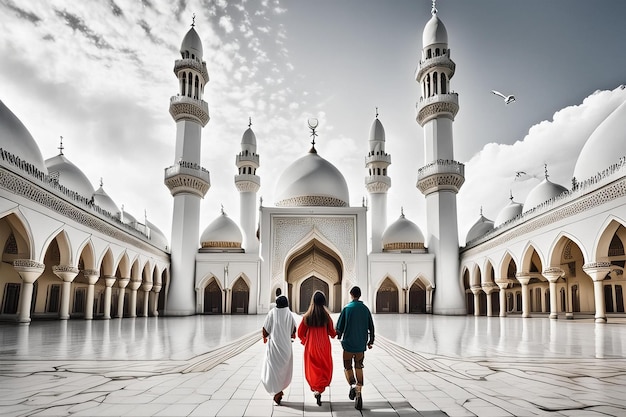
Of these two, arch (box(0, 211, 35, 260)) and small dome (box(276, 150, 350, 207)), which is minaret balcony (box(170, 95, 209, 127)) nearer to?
small dome (box(276, 150, 350, 207))

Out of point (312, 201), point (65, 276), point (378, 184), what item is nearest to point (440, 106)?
point (378, 184)

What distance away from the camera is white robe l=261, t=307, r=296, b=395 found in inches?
136

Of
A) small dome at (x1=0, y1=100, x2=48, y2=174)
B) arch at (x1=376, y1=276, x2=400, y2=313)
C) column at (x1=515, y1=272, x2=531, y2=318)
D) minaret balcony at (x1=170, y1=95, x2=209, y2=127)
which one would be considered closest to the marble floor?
small dome at (x1=0, y1=100, x2=48, y2=174)

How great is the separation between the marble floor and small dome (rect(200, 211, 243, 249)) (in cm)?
1441

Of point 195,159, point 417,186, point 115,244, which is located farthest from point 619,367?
point 195,159

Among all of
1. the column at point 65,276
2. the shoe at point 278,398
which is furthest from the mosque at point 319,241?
the shoe at point 278,398

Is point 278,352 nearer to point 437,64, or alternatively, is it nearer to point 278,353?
point 278,353

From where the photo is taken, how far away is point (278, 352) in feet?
12.0

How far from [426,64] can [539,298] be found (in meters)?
10.8

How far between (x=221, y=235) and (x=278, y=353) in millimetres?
17914

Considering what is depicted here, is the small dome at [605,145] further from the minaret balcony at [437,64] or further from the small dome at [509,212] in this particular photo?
the small dome at [509,212]

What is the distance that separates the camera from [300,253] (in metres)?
22.2

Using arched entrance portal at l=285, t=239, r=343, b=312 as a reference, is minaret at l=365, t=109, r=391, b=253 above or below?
above

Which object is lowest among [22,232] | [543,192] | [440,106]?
[22,232]
